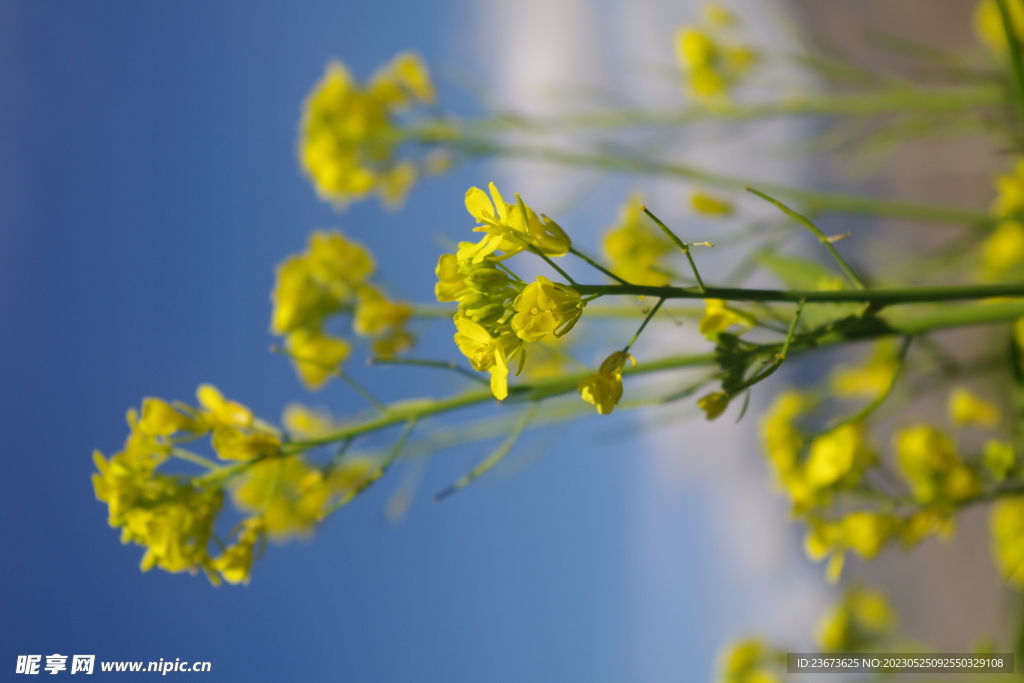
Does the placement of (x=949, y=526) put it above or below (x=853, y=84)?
below

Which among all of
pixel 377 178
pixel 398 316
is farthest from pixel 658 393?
pixel 377 178

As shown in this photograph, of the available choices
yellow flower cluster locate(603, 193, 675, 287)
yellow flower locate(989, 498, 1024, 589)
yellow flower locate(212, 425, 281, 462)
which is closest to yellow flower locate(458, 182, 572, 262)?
yellow flower locate(212, 425, 281, 462)

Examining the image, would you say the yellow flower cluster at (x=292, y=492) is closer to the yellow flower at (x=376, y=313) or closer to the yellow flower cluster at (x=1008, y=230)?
the yellow flower at (x=376, y=313)

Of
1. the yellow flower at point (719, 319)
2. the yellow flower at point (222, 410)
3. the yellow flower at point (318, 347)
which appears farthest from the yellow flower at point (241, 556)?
the yellow flower at point (719, 319)

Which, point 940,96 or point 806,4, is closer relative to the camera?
point 940,96

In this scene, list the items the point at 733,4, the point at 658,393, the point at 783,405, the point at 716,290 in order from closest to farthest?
the point at 716,290, the point at 658,393, the point at 783,405, the point at 733,4

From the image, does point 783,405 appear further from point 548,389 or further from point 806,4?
point 806,4
